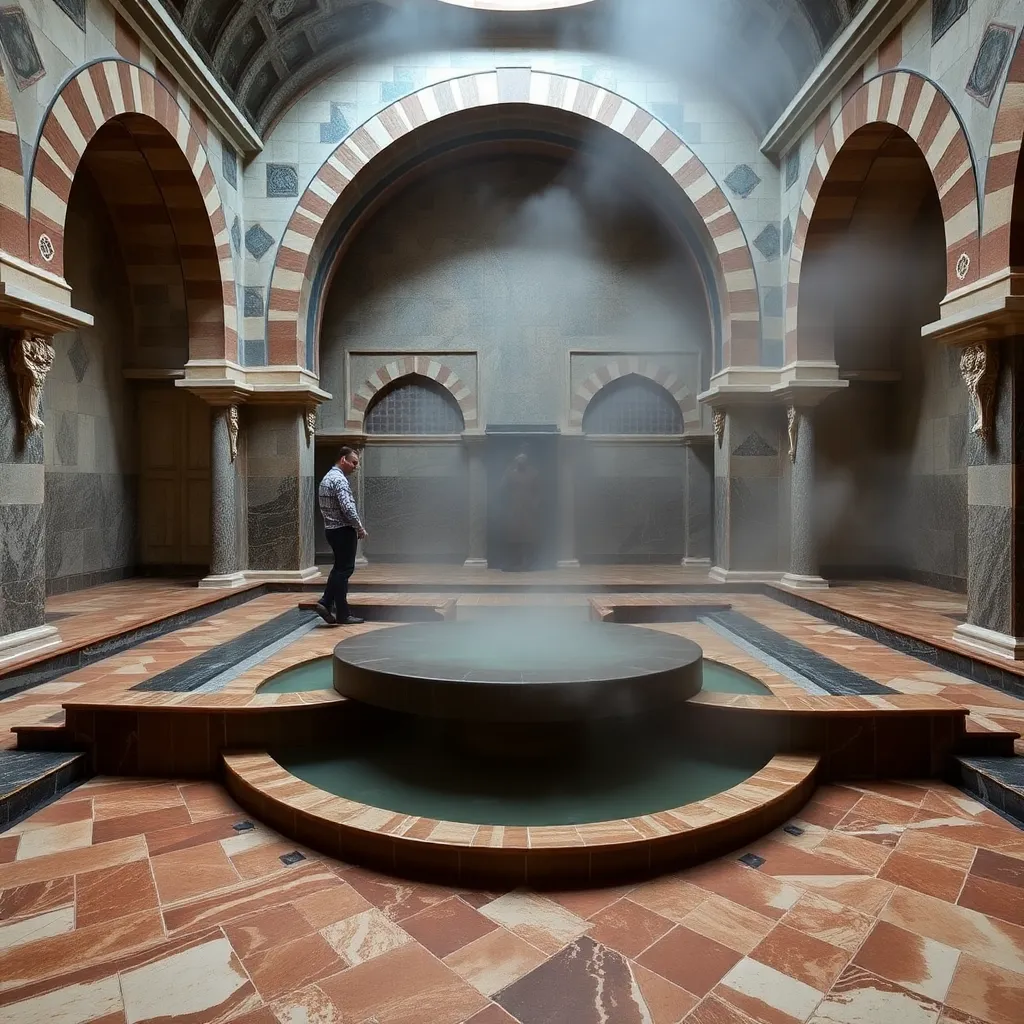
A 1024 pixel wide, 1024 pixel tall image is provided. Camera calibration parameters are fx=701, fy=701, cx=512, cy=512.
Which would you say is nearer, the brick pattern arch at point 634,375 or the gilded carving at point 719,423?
the gilded carving at point 719,423

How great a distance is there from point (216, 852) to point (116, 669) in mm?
2725

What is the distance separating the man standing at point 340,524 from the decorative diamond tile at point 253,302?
3736 mm

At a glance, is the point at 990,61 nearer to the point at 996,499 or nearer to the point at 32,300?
the point at 996,499

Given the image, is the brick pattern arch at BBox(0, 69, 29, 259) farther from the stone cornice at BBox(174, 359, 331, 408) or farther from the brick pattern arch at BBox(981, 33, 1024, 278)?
the brick pattern arch at BBox(981, 33, 1024, 278)

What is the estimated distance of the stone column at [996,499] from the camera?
502 cm

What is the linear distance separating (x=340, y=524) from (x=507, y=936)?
15.1ft

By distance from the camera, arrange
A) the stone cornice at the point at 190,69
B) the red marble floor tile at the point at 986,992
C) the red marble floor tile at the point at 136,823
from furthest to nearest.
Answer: the stone cornice at the point at 190,69 → the red marble floor tile at the point at 136,823 → the red marble floor tile at the point at 986,992

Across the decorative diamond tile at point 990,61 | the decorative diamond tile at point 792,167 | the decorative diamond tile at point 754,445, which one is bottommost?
the decorative diamond tile at point 754,445

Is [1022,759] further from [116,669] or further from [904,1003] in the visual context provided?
[116,669]

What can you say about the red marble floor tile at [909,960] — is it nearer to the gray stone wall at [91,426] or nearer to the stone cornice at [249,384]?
the stone cornice at [249,384]

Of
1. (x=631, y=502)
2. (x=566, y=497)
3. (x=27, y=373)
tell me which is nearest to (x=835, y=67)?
(x=631, y=502)

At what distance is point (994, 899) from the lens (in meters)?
2.56

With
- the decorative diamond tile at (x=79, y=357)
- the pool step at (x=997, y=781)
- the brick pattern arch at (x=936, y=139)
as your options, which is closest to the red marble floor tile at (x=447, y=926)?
the pool step at (x=997, y=781)

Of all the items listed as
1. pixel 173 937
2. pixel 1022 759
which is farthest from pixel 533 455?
pixel 173 937
